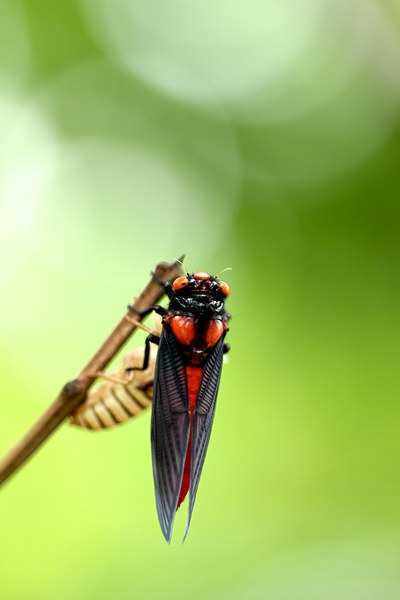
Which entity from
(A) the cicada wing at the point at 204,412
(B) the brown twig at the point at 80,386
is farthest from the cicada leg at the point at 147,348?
(B) the brown twig at the point at 80,386

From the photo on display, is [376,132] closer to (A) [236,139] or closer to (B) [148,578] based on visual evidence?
(A) [236,139]

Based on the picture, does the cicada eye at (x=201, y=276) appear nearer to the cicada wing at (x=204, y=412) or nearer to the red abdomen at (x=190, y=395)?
the cicada wing at (x=204, y=412)

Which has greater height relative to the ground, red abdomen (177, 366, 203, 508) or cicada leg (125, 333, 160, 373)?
cicada leg (125, 333, 160, 373)

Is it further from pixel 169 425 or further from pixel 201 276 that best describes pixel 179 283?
pixel 169 425

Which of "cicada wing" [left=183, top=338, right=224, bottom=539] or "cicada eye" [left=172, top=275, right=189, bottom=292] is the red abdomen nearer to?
"cicada wing" [left=183, top=338, right=224, bottom=539]

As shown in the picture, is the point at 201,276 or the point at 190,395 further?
the point at 201,276

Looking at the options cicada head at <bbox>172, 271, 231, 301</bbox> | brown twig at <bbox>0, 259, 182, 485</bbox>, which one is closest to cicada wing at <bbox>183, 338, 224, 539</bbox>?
cicada head at <bbox>172, 271, 231, 301</bbox>

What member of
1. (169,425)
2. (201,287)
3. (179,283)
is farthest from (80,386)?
(201,287)
